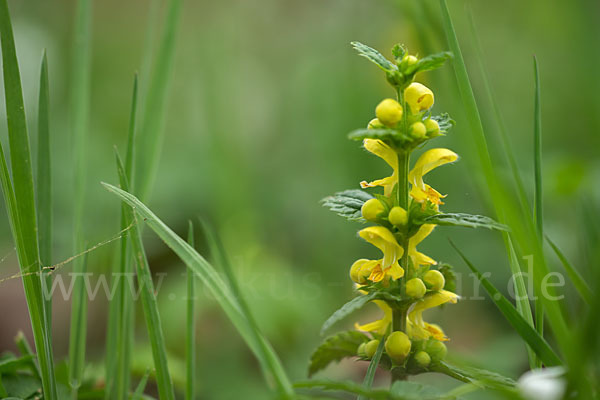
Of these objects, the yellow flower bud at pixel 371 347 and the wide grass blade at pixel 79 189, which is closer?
the yellow flower bud at pixel 371 347

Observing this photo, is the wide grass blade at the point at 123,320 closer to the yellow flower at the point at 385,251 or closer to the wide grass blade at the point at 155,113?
the wide grass blade at the point at 155,113

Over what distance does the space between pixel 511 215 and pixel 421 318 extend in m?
0.12

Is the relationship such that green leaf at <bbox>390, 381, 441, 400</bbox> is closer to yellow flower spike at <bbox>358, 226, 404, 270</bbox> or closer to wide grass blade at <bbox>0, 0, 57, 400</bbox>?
yellow flower spike at <bbox>358, 226, 404, 270</bbox>

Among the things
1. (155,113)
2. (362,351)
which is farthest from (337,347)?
(155,113)

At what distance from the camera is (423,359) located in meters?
0.43

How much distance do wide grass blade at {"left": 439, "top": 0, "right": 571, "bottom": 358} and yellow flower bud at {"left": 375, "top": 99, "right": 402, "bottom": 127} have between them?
0.07 metres

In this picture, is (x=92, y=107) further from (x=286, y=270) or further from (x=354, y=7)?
(x=286, y=270)

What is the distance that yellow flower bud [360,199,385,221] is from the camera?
16.9 inches

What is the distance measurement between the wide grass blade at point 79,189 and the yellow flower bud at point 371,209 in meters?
0.28

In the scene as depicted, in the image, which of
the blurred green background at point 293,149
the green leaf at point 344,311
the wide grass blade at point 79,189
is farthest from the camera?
the blurred green background at point 293,149

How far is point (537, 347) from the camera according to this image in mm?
406

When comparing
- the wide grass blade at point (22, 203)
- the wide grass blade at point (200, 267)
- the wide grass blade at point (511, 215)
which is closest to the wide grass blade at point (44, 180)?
the wide grass blade at point (22, 203)

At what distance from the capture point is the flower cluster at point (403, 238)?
421 mm

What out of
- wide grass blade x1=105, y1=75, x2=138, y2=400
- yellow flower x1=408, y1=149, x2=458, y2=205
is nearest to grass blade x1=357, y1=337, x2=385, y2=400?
yellow flower x1=408, y1=149, x2=458, y2=205
